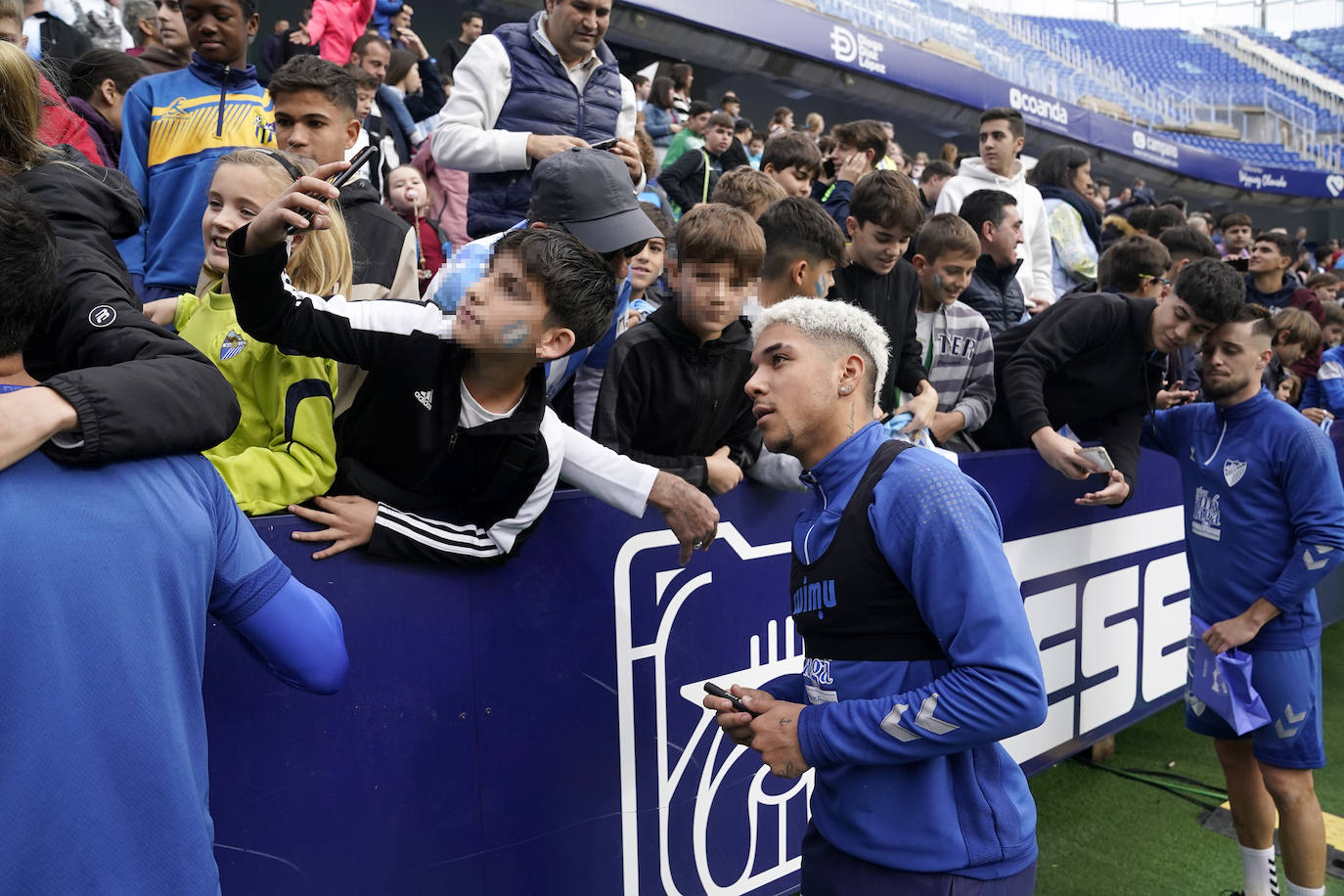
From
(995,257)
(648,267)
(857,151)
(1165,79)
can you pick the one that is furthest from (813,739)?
(1165,79)

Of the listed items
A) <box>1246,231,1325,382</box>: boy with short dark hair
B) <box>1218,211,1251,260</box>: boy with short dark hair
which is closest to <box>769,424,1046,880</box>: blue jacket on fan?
<box>1246,231,1325,382</box>: boy with short dark hair

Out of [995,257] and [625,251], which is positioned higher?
[625,251]

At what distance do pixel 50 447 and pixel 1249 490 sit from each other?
376 centimetres

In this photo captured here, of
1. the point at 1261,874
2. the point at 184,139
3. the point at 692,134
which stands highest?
the point at 692,134

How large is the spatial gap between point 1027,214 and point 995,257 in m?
1.26

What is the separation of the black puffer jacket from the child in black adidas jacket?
0.33 metres

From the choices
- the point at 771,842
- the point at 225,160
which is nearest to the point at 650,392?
the point at 225,160

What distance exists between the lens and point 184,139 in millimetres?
3412

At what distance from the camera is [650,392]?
290 cm

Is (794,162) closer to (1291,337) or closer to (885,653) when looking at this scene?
(1291,337)

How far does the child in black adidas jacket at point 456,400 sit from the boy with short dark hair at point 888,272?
1.70 meters

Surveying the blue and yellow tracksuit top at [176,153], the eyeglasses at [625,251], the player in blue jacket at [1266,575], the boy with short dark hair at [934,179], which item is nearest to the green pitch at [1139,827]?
the player in blue jacket at [1266,575]

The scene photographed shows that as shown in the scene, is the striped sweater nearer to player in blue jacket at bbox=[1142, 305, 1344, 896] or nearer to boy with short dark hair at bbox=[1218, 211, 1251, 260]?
player in blue jacket at bbox=[1142, 305, 1344, 896]

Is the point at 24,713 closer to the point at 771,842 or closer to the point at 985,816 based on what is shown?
the point at 985,816
